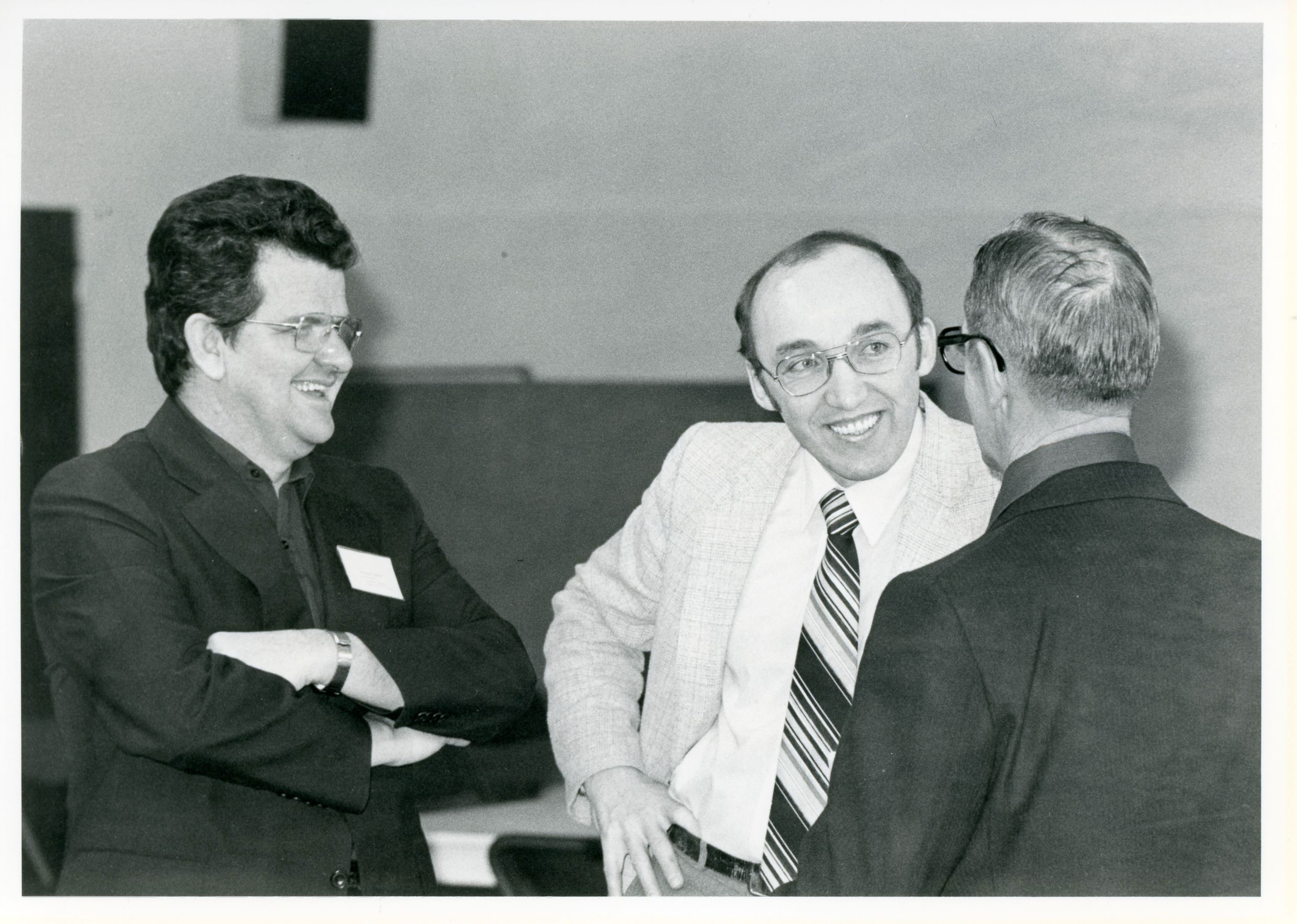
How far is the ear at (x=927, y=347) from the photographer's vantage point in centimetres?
231

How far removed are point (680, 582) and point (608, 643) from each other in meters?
0.20

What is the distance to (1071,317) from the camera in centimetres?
196

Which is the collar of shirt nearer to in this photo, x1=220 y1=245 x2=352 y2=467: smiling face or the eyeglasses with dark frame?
the eyeglasses with dark frame

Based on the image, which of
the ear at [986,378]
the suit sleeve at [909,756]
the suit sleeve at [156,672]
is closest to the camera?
the suit sleeve at [909,756]

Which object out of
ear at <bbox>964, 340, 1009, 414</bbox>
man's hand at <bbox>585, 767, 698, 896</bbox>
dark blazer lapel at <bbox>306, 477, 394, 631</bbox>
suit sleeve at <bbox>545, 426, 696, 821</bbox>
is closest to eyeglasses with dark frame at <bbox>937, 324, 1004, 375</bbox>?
ear at <bbox>964, 340, 1009, 414</bbox>

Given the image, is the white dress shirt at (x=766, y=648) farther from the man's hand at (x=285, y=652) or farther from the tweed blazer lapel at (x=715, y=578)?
the man's hand at (x=285, y=652)

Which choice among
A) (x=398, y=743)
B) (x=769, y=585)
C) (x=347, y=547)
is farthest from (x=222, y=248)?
(x=769, y=585)

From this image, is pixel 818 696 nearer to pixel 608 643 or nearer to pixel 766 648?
pixel 766 648

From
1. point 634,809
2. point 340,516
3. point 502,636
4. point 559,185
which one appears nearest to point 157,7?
point 559,185

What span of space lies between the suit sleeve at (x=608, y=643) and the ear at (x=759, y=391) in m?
0.15

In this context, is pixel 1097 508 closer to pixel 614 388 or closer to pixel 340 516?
pixel 614 388

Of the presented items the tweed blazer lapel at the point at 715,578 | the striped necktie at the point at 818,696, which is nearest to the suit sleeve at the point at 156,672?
the tweed blazer lapel at the point at 715,578

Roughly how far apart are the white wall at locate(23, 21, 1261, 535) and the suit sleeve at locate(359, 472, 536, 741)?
1.30 ft

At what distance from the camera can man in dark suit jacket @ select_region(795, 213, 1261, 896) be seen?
5.88 feet
